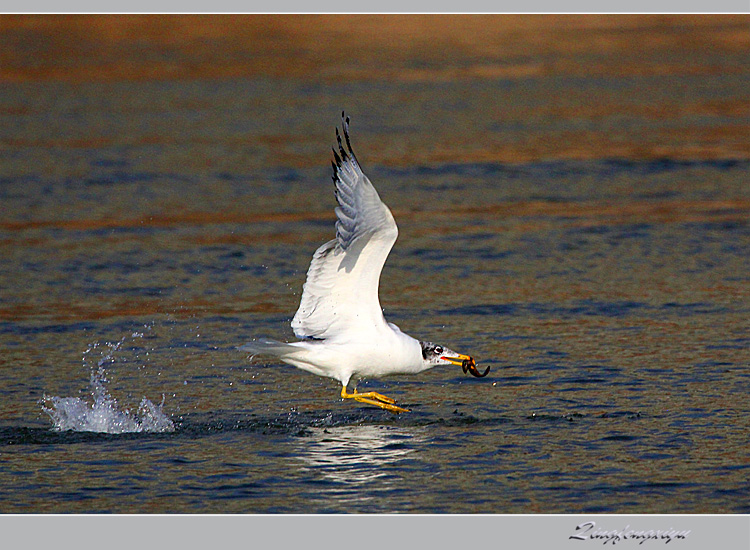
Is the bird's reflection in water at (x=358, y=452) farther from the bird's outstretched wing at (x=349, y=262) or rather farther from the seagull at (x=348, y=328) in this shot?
the bird's outstretched wing at (x=349, y=262)

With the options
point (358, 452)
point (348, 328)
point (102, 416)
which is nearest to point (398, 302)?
point (348, 328)

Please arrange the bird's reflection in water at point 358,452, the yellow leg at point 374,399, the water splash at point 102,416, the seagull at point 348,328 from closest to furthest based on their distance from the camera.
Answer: the bird's reflection in water at point 358,452
the seagull at point 348,328
the water splash at point 102,416
the yellow leg at point 374,399

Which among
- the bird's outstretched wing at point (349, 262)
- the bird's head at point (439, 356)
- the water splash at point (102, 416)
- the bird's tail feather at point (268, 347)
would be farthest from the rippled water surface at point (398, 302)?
the bird's outstretched wing at point (349, 262)

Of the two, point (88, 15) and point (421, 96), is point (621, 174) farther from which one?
point (88, 15)

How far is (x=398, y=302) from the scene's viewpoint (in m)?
13.0

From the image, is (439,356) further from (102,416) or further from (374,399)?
(102,416)

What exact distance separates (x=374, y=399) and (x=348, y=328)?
64 centimetres

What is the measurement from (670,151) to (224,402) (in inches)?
501

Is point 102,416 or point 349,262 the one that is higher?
point 349,262

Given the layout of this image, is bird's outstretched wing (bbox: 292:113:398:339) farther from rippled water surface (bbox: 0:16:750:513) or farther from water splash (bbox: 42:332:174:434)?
water splash (bbox: 42:332:174:434)

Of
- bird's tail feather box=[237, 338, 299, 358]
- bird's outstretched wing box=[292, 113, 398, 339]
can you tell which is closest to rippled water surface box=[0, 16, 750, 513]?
bird's tail feather box=[237, 338, 299, 358]

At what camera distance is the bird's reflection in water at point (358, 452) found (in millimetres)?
8203

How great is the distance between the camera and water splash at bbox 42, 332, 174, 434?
9.34 meters

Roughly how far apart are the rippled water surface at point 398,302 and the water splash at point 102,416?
27 millimetres
